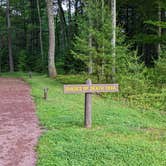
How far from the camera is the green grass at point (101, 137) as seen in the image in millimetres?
5270

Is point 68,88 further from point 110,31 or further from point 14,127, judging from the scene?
point 110,31

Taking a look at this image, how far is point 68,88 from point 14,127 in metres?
1.53

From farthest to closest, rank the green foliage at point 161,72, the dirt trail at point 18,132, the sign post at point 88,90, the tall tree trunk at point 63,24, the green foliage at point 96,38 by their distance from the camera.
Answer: the tall tree trunk at point 63,24 → the green foliage at point 161,72 → the green foliage at point 96,38 → the sign post at point 88,90 → the dirt trail at point 18,132

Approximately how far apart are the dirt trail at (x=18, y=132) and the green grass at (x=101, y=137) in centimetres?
20

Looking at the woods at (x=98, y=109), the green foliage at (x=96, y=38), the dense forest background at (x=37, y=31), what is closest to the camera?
the woods at (x=98, y=109)

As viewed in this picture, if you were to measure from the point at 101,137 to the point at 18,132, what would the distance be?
5.88ft

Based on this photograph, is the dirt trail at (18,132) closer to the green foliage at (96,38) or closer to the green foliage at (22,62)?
the green foliage at (96,38)

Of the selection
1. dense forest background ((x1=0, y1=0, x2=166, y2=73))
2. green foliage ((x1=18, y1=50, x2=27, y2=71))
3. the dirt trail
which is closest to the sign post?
the dirt trail

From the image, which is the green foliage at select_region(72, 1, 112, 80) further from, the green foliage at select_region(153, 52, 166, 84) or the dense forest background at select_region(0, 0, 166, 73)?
the dense forest background at select_region(0, 0, 166, 73)

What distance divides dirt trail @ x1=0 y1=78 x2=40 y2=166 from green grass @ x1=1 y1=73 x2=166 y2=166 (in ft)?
0.65

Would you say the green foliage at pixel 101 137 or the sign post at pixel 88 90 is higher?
the sign post at pixel 88 90

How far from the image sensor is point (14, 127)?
23.8 ft

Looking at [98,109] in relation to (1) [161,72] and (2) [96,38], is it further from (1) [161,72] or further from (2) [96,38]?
(1) [161,72]

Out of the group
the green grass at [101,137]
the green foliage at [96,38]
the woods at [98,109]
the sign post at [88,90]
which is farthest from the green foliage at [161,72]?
the sign post at [88,90]
